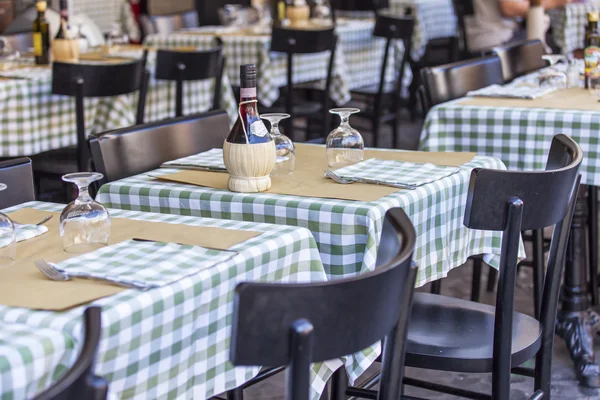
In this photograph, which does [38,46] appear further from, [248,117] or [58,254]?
[58,254]

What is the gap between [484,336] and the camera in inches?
77.8

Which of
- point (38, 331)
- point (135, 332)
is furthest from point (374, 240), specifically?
point (38, 331)

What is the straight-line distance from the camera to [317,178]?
6.69 ft

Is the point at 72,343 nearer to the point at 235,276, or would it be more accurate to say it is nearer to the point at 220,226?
the point at 235,276

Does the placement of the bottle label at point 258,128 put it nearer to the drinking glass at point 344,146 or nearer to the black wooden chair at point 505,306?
the drinking glass at point 344,146

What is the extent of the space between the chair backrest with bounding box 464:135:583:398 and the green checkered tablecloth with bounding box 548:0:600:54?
5.00 metres

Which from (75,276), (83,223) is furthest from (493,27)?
(75,276)

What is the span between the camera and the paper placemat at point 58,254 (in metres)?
1.28

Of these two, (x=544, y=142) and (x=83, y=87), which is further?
(x=83, y=87)

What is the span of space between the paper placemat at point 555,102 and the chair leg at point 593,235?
296mm

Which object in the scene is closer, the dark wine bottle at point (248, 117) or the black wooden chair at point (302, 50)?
the dark wine bottle at point (248, 117)

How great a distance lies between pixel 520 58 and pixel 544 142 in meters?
1.19

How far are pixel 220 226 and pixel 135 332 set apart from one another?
0.41 metres

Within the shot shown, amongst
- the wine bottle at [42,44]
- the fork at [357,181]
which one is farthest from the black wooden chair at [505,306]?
the wine bottle at [42,44]
